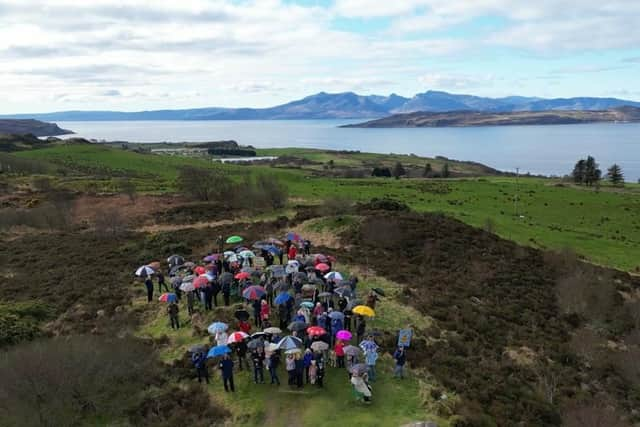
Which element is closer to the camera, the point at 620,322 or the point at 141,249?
the point at 620,322

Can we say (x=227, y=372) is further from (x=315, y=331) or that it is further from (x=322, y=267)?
(x=322, y=267)

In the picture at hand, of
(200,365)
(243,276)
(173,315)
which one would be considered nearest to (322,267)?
(243,276)

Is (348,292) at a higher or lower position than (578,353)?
higher

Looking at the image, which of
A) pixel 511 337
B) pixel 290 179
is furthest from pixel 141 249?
pixel 290 179

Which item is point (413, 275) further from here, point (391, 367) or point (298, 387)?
point (298, 387)

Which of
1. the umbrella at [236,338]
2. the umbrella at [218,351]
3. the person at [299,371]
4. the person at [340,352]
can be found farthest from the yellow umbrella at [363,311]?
the umbrella at [218,351]

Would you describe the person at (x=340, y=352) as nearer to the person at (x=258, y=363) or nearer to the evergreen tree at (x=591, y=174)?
the person at (x=258, y=363)

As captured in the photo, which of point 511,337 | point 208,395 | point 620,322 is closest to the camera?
point 208,395

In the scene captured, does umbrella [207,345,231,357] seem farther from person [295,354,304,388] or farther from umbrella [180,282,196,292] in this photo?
umbrella [180,282,196,292]
